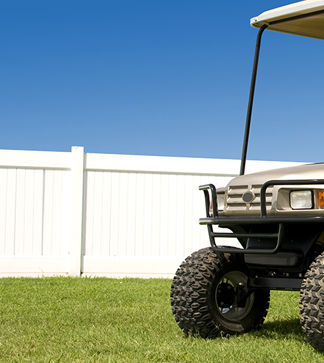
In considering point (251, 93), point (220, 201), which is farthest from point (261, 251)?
point (251, 93)

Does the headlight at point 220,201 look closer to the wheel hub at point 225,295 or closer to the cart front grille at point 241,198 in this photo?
the cart front grille at point 241,198

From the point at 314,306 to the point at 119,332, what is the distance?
1546 millimetres

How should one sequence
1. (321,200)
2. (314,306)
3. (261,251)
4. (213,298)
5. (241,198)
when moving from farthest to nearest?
(213,298) < (241,198) < (261,251) < (321,200) < (314,306)

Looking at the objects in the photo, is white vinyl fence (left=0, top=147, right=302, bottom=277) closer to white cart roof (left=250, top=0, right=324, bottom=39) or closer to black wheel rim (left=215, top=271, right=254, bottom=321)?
white cart roof (left=250, top=0, right=324, bottom=39)

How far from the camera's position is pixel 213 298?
4.12 m

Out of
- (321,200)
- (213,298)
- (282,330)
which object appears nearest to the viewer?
(321,200)

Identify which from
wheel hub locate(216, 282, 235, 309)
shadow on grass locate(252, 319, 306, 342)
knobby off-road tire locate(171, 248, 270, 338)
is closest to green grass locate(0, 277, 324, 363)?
shadow on grass locate(252, 319, 306, 342)

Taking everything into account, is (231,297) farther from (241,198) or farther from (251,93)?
(251,93)

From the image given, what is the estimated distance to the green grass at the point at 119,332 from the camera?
3.50m

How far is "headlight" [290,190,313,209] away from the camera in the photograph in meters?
3.55

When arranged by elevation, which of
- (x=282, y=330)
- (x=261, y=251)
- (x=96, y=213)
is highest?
(x=96, y=213)

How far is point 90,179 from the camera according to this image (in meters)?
8.73

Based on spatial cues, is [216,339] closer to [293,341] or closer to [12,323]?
[293,341]

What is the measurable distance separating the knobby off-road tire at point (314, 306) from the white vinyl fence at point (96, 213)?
5384 mm
